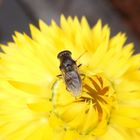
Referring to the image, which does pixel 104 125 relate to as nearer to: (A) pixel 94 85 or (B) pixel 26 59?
(A) pixel 94 85

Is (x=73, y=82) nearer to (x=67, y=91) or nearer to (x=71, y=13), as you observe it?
(x=67, y=91)

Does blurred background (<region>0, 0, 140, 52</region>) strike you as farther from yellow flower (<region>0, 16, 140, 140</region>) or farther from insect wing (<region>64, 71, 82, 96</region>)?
insect wing (<region>64, 71, 82, 96</region>)

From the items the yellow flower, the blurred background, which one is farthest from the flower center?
the blurred background

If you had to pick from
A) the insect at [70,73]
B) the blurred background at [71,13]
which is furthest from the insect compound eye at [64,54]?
the blurred background at [71,13]

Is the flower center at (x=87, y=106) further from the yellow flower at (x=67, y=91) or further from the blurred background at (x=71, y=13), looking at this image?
the blurred background at (x=71, y=13)

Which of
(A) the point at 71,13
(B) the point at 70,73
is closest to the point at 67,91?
(B) the point at 70,73

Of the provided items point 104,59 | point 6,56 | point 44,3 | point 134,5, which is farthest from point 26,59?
point 134,5

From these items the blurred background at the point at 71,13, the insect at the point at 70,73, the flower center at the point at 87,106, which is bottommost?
the flower center at the point at 87,106
